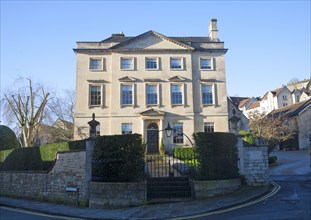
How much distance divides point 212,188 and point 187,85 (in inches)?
742

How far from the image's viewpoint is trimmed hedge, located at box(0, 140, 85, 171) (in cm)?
1831

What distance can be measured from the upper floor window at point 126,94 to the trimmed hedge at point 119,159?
647 inches

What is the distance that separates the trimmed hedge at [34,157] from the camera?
60.1ft

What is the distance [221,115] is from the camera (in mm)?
31562

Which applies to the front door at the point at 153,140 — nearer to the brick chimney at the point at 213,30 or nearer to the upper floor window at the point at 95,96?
the upper floor window at the point at 95,96

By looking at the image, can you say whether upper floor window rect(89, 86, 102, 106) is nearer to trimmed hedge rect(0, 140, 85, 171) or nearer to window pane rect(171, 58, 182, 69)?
window pane rect(171, 58, 182, 69)

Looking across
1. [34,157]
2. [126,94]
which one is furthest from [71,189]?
[126,94]

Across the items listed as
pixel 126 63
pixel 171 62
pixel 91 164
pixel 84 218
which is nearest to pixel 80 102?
pixel 126 63

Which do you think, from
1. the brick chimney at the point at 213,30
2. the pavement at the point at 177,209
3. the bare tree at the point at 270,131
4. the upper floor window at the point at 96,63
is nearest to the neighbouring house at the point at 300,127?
the bare tree at the point at 270,131

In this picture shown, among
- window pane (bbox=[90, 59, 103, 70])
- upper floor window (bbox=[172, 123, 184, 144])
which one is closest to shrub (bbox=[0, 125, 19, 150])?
window pane (bbox=[90, 59, 103, 70])

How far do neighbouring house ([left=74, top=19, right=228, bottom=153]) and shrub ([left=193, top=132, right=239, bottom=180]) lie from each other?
15.0 m

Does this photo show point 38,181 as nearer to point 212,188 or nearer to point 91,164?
point 91,164

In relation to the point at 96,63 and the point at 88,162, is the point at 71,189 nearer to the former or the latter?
the point at 88,162

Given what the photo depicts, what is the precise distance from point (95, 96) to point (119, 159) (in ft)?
59.7
